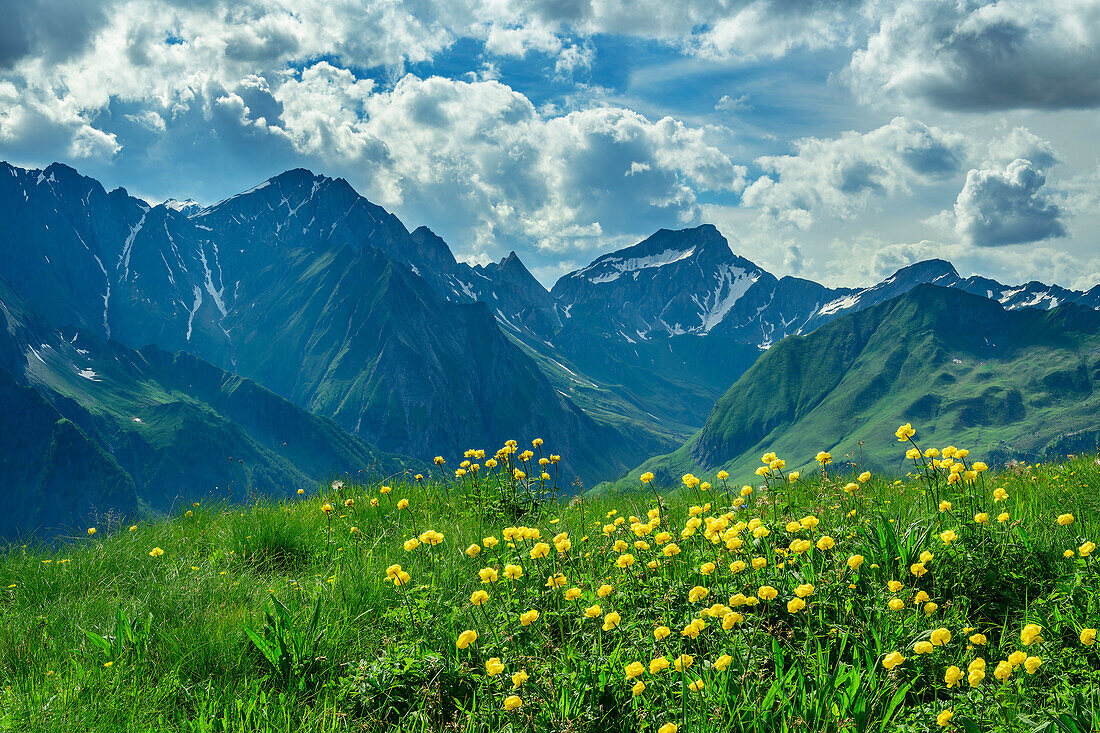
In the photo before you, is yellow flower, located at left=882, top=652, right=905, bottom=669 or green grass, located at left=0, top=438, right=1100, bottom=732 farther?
green grass, located at left=0, top=438, right=1100, bottom=732

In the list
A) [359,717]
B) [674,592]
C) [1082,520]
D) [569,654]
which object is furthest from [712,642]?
[1082,520]

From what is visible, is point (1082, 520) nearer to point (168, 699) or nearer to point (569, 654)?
point (569, 654)

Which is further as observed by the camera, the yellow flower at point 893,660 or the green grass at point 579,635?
the green grass at point 579,635

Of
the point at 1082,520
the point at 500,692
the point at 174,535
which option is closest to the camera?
the point at 500,692

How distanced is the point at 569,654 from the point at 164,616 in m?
4.35

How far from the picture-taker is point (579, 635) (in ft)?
17.8

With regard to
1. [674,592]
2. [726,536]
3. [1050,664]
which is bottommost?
[1050,664]

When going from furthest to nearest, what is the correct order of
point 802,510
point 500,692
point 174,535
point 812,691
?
point 174,535
point 802,510
point 500,692
point 812,691

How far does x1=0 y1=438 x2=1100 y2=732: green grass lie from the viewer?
4.38 metres

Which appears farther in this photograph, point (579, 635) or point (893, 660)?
point (579, 635)

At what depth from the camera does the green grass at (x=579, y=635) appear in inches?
172

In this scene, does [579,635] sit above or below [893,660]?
above

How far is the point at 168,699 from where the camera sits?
200 inches

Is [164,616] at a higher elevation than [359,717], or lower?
higher
